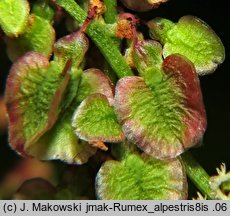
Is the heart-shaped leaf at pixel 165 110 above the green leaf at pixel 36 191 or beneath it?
above

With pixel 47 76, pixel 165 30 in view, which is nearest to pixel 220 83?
pixel 165 30

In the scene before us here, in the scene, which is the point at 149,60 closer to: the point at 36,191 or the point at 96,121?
the point at 96,121

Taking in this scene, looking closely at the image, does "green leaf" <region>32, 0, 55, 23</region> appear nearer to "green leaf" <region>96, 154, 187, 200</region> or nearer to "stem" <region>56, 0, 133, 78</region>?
"stem" <region>56, 0, 133, 78</region>

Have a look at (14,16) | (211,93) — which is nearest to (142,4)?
(14,16)

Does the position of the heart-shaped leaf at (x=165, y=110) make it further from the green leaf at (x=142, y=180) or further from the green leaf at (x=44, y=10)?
the green leaf at (x=44, y=10)

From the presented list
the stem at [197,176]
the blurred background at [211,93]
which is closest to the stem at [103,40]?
the stem at [197,176]
